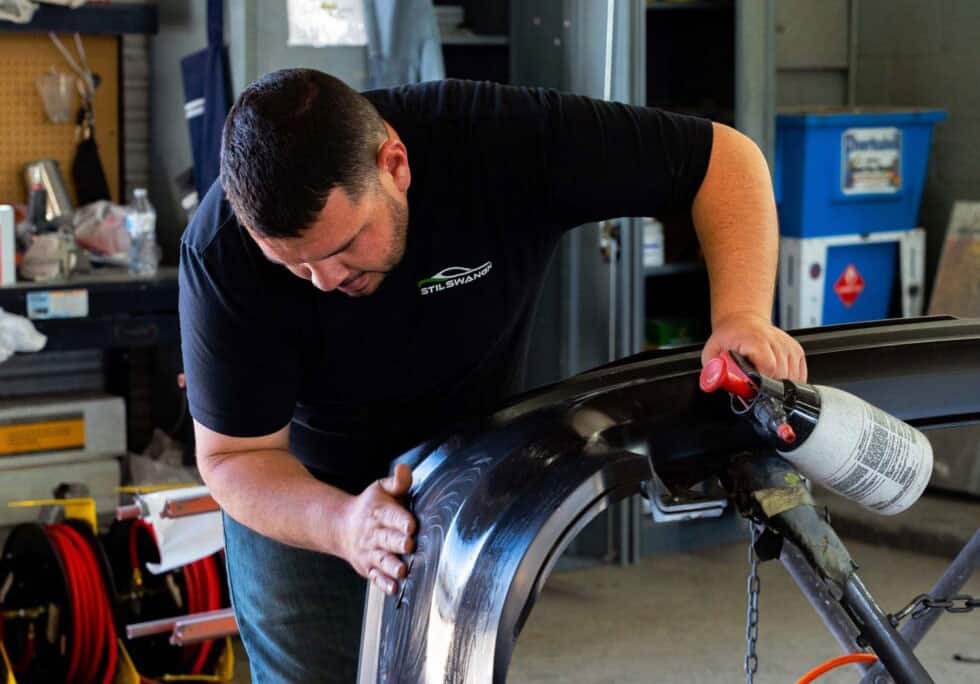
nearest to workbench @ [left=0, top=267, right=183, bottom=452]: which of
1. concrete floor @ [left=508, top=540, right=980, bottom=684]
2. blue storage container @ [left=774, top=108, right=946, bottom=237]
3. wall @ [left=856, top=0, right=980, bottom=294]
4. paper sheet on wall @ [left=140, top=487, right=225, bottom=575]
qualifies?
paper sheet on wall @ [left=140, top=487, right=225, bottom=575]

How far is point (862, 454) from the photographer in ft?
4.33

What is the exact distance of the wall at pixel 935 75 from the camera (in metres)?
5.33

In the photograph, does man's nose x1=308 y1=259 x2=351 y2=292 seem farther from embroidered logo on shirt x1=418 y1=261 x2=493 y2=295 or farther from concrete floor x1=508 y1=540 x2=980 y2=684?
concrete floor x1=508 y1=540 x2=980 y2=684

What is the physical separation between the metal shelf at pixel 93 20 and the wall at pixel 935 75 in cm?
275

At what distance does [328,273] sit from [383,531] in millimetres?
426

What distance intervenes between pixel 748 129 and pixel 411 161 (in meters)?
2.94

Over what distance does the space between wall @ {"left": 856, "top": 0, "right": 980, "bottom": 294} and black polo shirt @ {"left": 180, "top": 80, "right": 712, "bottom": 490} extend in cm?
367

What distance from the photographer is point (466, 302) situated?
1939 millimetres

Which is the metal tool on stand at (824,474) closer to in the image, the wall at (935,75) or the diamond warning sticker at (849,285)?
the diamond warning sticker at (849,285)

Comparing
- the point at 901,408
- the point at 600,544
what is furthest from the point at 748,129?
the point at 901,408

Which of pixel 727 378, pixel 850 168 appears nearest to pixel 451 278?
pixel 727 378

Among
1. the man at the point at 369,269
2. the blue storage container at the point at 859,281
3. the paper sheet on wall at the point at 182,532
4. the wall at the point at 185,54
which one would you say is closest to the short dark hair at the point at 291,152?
the man at the point at 369,269

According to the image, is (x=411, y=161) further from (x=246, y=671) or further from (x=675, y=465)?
(x=246, y=671)

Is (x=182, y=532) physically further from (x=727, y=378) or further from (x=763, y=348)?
(x=727, y=378)
